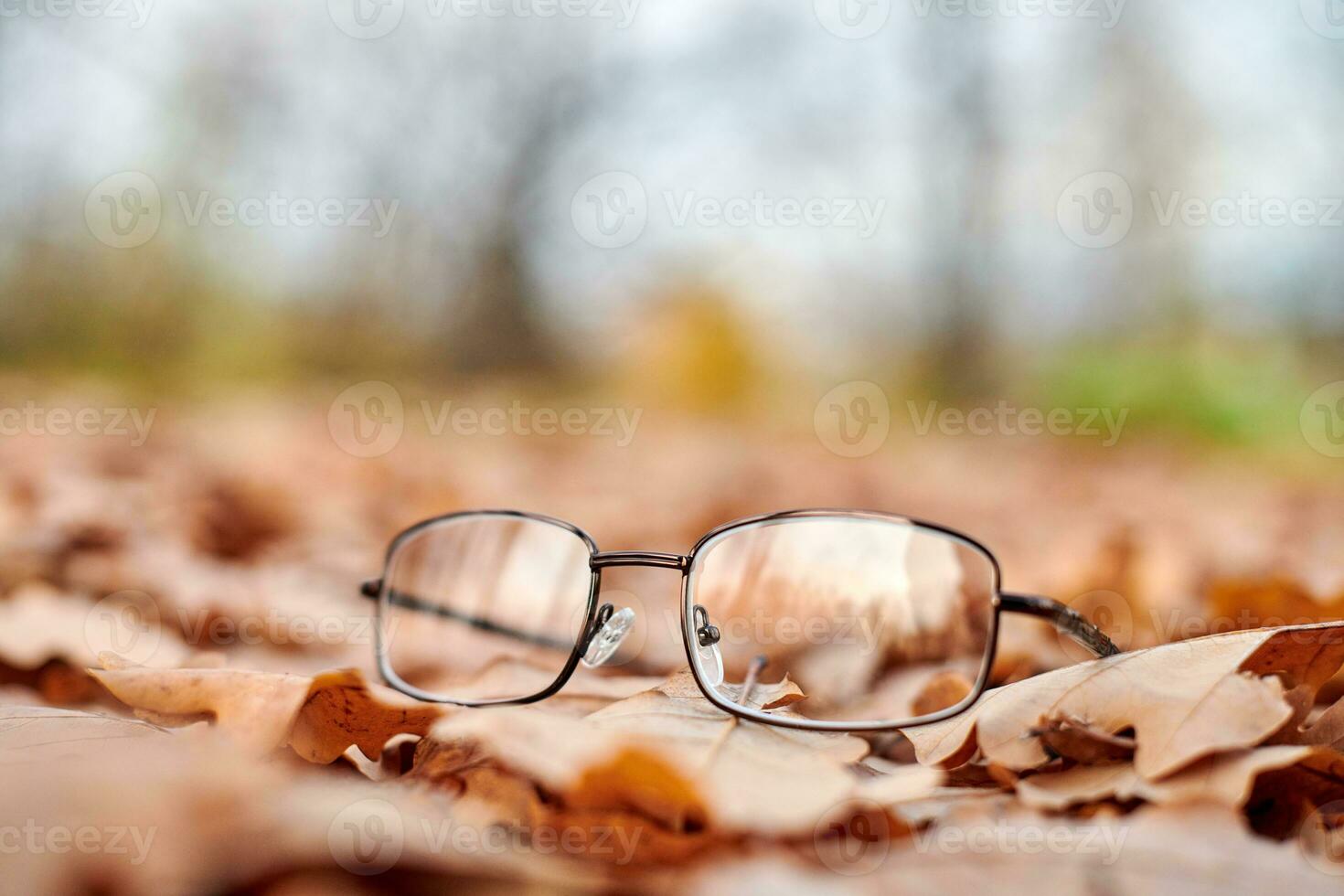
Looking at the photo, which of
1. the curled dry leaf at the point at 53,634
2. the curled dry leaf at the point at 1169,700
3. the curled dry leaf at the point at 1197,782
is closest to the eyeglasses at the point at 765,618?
the curled dry leaf at the point at 1169,700

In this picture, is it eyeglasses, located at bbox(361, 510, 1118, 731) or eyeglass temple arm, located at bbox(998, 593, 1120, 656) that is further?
eyeglasses, located at bbox(361, 510, 1118, 731)

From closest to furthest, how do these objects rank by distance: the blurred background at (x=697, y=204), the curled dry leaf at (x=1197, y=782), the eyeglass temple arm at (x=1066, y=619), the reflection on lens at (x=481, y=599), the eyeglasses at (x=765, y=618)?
the curled dry leaf at (x=1197, y=782) → the eyeglass temple arm at (x=1066, y=619) → the eyeglasses at (x=765, y=618) → the reflection on lens at (x=481, y=599) → the blurred background at (x=697, y=204)

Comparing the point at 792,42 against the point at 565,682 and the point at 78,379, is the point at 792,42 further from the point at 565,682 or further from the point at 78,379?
the point at 565,682

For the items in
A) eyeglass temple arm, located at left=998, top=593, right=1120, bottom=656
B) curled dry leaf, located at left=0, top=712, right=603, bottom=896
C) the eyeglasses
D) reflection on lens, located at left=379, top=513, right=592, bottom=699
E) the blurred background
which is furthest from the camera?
the blurred background

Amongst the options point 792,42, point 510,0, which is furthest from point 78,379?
point 792,42

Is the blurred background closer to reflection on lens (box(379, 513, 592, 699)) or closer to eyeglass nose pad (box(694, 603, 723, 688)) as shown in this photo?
reflection on lens (box(379, 513, 592, 699))

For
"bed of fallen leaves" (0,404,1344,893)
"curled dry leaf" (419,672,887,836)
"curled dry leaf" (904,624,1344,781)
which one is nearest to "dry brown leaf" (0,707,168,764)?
"bed of fallen leaves" (0,404,1344,893)

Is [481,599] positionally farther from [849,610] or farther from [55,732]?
[55,732]

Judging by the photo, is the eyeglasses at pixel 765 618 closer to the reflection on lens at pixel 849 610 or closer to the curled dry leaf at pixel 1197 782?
the reflection on lens at pixel 849 610

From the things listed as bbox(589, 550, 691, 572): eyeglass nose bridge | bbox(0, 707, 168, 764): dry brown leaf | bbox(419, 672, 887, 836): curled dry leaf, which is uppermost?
bbox(589, 550, 691, 572): eyeglass nose bridge
